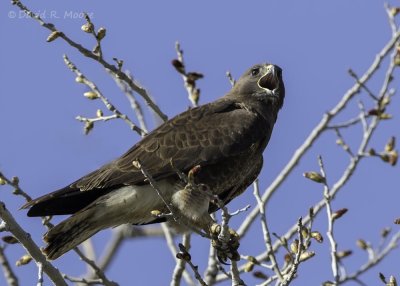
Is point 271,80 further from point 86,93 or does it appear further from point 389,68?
point 86,93

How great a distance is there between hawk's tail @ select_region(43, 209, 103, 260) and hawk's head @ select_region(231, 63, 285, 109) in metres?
1.90

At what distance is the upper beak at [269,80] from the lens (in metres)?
7.46

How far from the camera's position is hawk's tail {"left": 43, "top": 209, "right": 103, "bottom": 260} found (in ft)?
19.5

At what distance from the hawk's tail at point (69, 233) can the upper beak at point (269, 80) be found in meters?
2.06

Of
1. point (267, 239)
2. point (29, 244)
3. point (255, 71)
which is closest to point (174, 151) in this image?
point (267, 239)

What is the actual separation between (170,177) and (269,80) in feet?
5.17

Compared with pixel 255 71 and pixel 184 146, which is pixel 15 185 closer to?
pixel 184 146

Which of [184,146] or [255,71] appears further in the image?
[255,71]

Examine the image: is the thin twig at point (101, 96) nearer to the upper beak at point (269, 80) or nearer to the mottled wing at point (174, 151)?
the mottled wing at point (174, 151)

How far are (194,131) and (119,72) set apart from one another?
32.6 inches

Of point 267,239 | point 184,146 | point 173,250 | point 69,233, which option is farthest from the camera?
point 173,250

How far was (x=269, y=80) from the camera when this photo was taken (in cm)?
748

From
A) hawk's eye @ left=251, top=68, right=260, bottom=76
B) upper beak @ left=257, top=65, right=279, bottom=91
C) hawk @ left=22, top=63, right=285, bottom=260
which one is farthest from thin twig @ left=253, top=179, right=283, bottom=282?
hawk's eye @ left=251, top=68, right=260, bottom=76

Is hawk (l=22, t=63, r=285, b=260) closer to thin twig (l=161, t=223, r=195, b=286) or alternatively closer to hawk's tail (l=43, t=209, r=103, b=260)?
hawk's tail (l=43, t=209, r=103, b=260)
